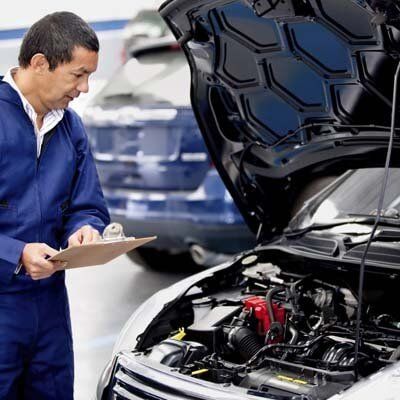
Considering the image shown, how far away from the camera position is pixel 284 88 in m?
3.37

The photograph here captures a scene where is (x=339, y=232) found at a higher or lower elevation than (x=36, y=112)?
lower

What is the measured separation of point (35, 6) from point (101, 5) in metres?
0.98

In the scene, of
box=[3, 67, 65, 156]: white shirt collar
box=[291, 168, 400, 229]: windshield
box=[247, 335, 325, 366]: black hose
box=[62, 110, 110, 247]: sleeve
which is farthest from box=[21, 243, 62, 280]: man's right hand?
box=[291, 168, 400, 229]: windshield

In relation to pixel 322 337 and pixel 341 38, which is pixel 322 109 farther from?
pixel 322 337

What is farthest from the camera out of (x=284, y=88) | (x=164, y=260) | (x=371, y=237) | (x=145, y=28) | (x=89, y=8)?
(x=89, y=8)

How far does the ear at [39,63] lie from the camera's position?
270 centimetres

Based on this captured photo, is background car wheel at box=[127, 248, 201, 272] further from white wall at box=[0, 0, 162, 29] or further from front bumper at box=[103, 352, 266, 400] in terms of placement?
white wall at box=[0, 0, 162, 29]

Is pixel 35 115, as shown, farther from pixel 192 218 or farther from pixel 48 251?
pixel 192 218

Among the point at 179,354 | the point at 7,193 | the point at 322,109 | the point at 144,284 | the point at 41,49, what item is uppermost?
the point at 41,49

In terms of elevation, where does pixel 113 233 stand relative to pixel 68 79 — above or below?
below

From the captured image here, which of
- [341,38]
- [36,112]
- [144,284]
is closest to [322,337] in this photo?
[341,38]

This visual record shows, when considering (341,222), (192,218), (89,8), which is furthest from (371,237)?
(89,8)

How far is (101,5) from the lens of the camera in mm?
11234

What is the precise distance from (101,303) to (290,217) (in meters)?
2.51
